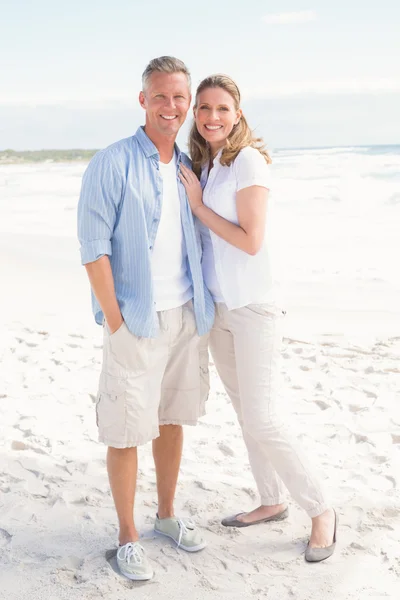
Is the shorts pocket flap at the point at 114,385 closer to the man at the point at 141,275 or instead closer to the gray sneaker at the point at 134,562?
the man at the point at 141,275

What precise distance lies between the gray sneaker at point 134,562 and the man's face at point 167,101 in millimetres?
1528

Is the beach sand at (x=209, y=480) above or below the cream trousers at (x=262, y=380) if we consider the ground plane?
below

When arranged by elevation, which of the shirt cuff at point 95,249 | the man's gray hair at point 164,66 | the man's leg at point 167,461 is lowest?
the man's leg at point 167,461

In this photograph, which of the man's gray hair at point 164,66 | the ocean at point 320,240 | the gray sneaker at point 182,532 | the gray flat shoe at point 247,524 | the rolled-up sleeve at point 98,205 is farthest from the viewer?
the ocean at point 320,240

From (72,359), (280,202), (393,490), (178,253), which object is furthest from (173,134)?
(280,202)

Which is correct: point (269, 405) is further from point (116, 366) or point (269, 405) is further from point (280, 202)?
point (280, 202)

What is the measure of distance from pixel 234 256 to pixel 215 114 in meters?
0.53

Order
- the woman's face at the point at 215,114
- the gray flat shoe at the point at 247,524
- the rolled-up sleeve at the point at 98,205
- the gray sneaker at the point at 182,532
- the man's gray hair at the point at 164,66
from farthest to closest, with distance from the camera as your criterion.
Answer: the gray flat shoe at the point at 247,524 → the gray sneaker at the point at 182,532 → the woman's face at the point at 215,114 → the man's gray hair at the point at 164,66 → the rolled-up sleeve at the point at 98,205

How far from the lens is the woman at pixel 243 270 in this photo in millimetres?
2523

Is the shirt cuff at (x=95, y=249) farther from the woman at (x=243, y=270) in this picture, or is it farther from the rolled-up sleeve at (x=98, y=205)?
the woman at (x=243, y=270)

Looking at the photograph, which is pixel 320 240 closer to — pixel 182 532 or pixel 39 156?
pixel 182 532

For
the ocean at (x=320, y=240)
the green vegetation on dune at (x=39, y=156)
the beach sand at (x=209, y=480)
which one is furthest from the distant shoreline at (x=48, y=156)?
the beach sand at (x=209, y=480)

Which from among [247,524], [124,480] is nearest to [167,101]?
[124,480]

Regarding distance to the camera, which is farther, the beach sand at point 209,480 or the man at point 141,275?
the beach sand at point 209,480
